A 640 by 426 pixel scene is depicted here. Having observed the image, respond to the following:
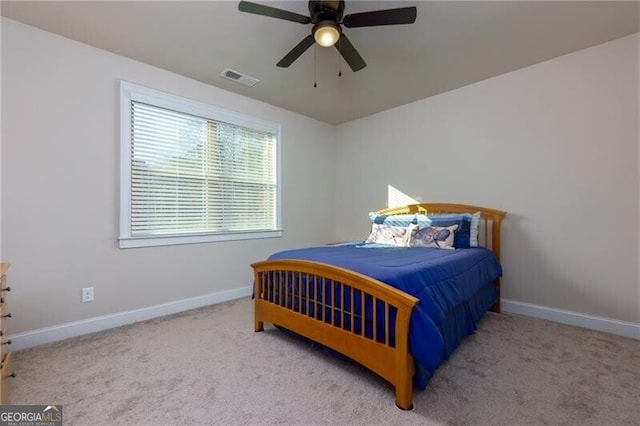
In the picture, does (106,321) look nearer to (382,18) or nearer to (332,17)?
(332,17)

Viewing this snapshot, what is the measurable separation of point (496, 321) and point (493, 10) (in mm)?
2571

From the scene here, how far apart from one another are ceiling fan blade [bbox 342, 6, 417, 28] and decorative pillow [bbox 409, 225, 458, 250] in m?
1.83

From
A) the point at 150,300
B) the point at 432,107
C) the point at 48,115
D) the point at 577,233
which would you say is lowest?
the point at 150,300

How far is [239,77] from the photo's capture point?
9.82ft

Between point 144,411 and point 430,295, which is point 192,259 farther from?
point 430,295

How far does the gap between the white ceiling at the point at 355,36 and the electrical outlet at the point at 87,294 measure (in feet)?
6.83

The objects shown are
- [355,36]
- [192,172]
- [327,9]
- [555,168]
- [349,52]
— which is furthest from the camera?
[192,172]

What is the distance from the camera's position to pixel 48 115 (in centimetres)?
228

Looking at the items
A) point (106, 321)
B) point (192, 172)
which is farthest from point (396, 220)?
point (106, 321)

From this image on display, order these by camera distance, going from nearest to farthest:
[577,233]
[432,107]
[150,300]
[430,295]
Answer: [430,295], [577,233], [150,300], [432,107]

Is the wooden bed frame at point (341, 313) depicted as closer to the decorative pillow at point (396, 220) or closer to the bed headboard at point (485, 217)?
the decorative pillow at point (396, 220)

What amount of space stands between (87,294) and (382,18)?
122 inches

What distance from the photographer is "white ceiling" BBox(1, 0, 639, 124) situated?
6.59ft

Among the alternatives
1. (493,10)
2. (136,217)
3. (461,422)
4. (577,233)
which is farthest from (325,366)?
(493,10)
